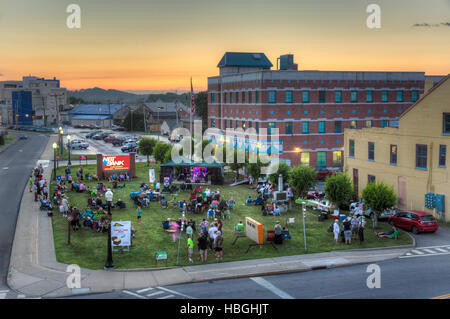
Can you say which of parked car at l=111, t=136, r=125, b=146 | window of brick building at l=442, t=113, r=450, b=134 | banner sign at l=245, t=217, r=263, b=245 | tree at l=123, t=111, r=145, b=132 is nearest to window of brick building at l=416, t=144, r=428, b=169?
window of brick building at l=442, t=113, r=450, b=134

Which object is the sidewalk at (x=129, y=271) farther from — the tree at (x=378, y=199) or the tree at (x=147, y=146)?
the tree at (x=147, y=146)

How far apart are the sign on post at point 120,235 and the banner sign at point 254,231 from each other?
7.21 meters

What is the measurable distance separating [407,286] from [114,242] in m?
15.2

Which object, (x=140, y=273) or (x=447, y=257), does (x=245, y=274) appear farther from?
(x=447, y=257)

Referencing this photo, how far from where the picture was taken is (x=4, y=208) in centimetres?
3847

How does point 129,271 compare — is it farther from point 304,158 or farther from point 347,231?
point 304,158

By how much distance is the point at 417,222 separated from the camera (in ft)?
105

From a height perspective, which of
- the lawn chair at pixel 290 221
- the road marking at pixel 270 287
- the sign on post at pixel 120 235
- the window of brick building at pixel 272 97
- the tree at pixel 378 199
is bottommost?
the road marking at pixel 270 287

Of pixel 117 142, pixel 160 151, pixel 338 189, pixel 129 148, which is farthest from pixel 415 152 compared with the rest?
pixel 117 142

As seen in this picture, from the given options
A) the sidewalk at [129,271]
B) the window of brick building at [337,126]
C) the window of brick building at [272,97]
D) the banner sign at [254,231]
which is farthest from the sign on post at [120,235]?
the window of brick building at [337,126]

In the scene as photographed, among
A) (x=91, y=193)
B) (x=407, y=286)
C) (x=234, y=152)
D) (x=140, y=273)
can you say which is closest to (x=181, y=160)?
(x=234, y=152)

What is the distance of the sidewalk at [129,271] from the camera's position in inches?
844

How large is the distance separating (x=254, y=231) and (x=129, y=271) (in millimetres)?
8254
